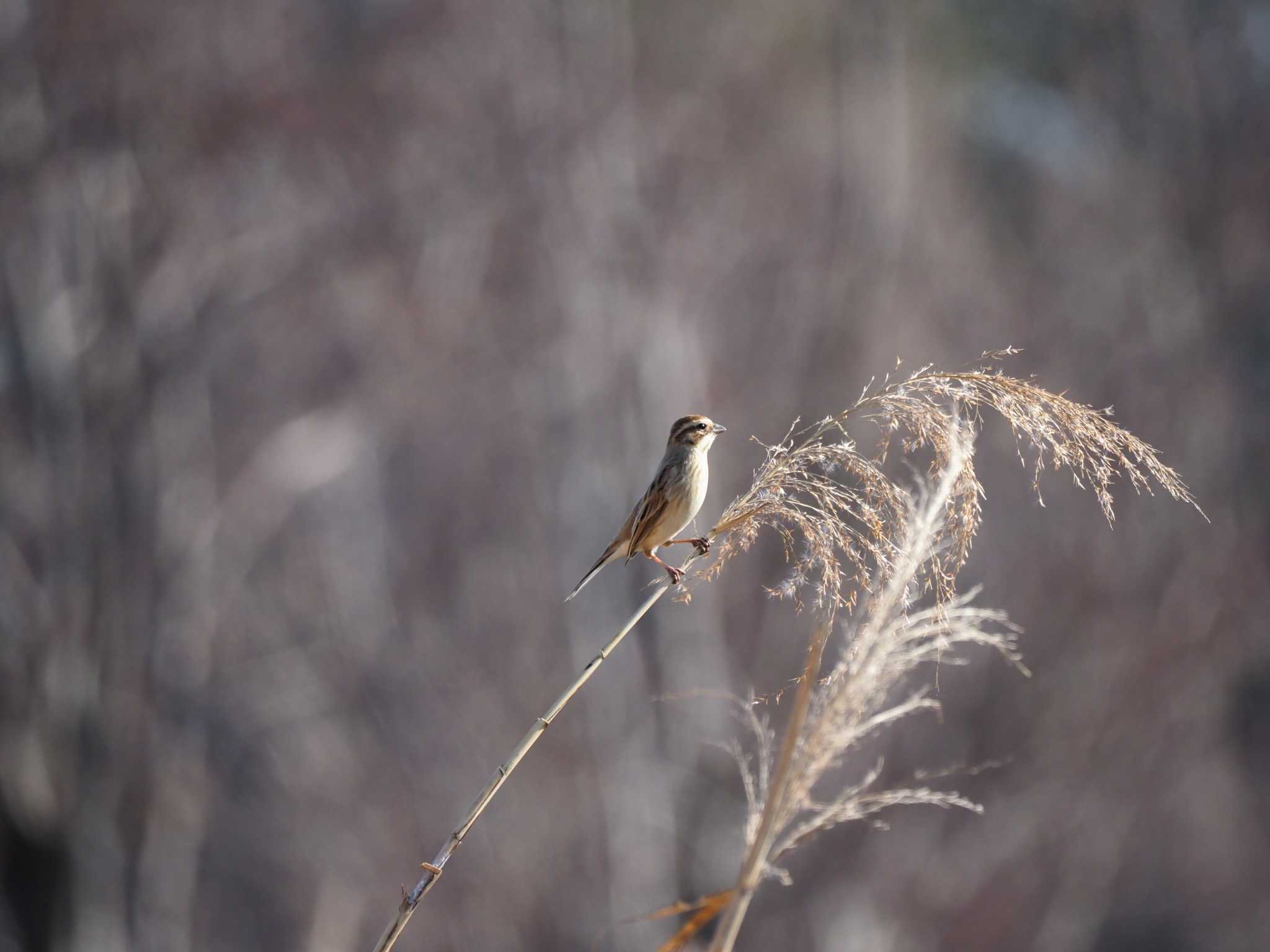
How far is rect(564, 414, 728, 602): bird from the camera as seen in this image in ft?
9.10

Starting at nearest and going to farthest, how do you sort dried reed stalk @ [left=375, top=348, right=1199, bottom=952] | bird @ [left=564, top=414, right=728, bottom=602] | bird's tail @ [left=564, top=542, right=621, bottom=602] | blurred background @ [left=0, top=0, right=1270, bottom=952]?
1. dried reed stalk @ [left=375, top=348, right=1199, bottom=952]
2. bird's tail @ [left=564, top=542, right=621, bottom=602]
3. bird @ [left=564, top=414, right=728, bottom=602]
4. blurred background @ [left=0, top=0, right=1270, bottom=952]

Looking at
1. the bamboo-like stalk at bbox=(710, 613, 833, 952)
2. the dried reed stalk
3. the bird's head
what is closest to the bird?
the bird's head

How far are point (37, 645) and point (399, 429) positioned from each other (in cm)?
397

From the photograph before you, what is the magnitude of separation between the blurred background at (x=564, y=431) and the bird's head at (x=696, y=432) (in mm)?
4463

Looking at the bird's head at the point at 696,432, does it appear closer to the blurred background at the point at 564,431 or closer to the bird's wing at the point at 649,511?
the bird's wing at the point at 649,511

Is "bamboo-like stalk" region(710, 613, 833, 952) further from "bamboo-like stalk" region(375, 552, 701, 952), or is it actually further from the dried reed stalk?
"bamboo-like stalk" region(375, 552, 701, 952)

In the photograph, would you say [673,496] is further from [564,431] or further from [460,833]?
[564,431]

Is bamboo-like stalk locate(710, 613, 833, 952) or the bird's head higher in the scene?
the bird's head

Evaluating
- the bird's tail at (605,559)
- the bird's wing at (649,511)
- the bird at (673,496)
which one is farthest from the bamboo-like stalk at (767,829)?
the bird's wing at (649,511)

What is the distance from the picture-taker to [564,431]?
801 cm

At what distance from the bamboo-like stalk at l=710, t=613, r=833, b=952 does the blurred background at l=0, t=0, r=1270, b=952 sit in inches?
234

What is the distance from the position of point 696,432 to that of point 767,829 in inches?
69.1

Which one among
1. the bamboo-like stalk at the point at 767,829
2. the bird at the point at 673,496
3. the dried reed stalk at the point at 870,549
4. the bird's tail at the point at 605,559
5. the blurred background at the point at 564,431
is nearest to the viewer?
the bamboo-like stalk at the point at 767,829

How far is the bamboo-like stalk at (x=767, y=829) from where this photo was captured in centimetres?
120
